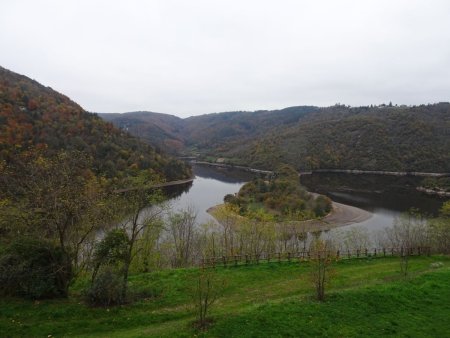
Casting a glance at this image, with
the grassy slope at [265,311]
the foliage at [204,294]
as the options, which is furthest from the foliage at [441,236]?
the foliage at [204,294]

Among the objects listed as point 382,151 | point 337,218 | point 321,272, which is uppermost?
point 382,151

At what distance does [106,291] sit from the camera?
1977cm

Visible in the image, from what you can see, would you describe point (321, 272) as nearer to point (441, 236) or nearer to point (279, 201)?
point (441, 236)

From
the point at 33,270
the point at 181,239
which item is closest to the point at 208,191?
the point at 181,239

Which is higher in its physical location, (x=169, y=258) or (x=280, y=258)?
(x=280, y=258)

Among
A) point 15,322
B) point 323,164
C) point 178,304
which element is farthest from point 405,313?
point 323,164

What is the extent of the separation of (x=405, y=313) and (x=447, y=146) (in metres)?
174

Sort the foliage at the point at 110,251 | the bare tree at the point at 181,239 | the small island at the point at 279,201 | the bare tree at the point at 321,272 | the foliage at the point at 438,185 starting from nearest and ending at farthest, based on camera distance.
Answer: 1. the bare tree at the point at 321,272
2. the foliage at the point at 110,251
3. the bare tree at the point at 181,239
4. the small island at the point at 279,201
5. the foliage at the point at 438,185

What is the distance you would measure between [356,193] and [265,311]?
10423 centimetres

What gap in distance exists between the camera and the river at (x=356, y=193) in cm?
8714

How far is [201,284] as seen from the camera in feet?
58.7

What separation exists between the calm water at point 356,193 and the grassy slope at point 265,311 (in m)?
50.7

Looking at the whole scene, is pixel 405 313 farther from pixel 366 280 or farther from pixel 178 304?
pixel 178 304

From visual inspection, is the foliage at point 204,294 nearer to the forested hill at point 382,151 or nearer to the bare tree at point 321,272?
Answer: the bare tree at point 321,272
